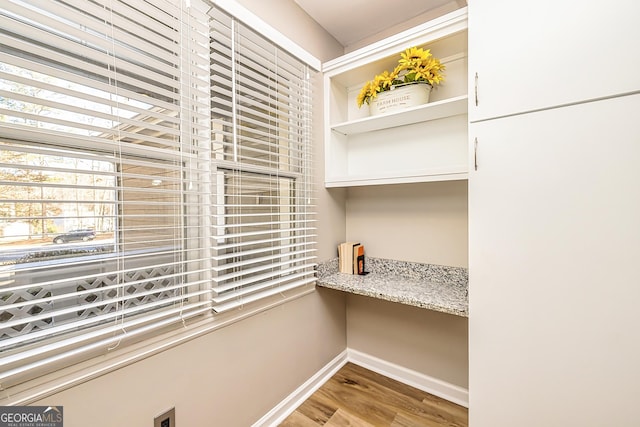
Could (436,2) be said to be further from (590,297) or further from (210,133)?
(590,297)

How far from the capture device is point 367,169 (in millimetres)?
2076

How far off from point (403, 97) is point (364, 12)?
2.33 ft

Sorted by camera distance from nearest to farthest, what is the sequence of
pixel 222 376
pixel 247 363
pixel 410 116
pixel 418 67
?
pixel 222 376, pixel 247 363, pixel 418 67, pixel 410 116

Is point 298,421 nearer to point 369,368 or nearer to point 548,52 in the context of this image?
point 369,368

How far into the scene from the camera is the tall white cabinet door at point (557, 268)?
3.26 ft

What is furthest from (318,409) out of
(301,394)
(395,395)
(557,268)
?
(557,268)

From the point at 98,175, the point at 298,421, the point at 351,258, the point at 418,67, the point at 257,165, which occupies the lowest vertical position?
the point at 298,421

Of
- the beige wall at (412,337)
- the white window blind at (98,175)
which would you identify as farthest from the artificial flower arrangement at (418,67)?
the beige wall at (412,337)

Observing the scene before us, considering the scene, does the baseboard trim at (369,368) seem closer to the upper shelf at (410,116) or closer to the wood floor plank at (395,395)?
the wood floor plank at (395,395)

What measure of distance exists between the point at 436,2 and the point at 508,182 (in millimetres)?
1336

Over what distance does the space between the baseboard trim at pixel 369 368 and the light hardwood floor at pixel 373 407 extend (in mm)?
33

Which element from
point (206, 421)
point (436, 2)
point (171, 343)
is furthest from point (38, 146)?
point (436, 2)

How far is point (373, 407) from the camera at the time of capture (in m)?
1.71

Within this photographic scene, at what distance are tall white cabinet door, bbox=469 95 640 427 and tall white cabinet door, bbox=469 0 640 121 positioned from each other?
0.07 metres
